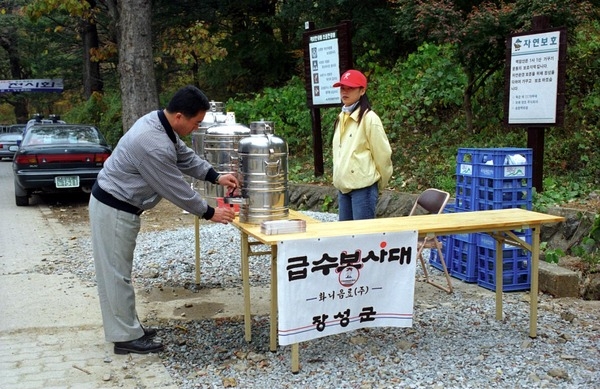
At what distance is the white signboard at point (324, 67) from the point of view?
9961 millimetres

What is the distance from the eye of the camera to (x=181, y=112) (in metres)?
4.40

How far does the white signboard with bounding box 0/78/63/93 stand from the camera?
108 ft

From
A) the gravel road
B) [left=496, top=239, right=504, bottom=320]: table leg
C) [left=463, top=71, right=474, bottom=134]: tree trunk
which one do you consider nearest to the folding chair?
the gravel road

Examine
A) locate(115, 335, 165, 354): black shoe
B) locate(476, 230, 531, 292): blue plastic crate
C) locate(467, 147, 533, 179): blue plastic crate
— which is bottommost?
locate(115, 335, 165, 354): black shoe

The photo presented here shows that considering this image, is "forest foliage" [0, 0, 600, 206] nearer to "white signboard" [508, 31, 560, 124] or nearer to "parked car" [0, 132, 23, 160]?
"white signboard" [508, 31, 560, 124]

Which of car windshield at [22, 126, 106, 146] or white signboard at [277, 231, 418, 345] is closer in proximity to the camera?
white signboard at [277, 231, 418, 345]

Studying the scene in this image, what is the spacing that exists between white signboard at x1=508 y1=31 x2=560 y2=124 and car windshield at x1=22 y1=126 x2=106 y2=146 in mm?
8155

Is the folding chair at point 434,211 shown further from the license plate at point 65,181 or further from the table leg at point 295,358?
the license plate at point 65,181

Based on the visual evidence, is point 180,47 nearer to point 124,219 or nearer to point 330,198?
point 330,198

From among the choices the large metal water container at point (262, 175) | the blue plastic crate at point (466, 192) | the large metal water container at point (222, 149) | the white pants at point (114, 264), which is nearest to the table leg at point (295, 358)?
the large metal water container at point (262, 175)

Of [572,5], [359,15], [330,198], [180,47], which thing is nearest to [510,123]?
[572,5]

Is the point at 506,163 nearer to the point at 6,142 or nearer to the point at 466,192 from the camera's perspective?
the point at 466,192

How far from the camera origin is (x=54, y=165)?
467 inches

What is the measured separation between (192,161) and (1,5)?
34.4 m
